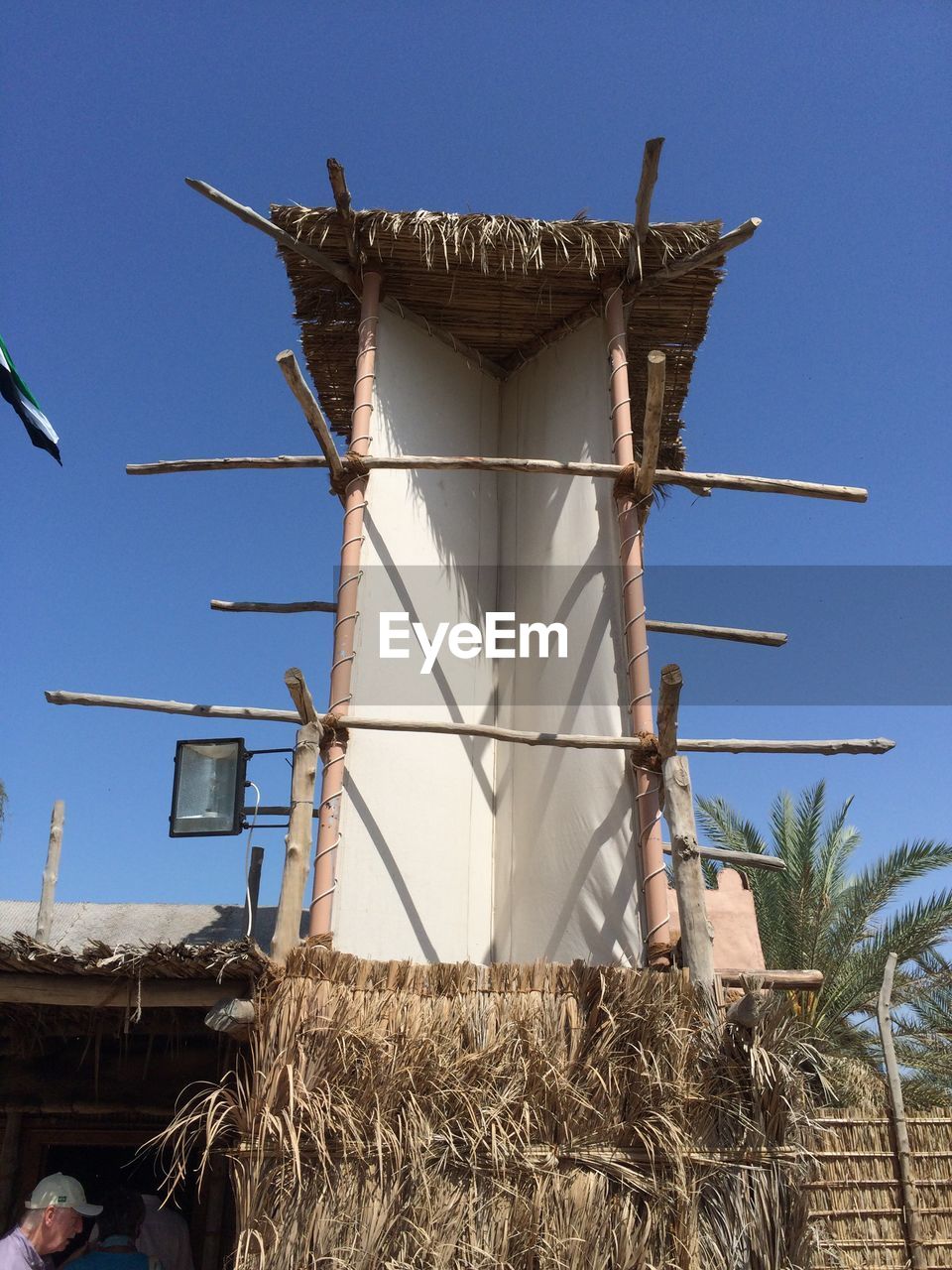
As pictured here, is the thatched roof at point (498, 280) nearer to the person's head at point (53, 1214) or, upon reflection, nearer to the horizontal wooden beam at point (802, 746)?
the horizontal wooden beam at point (802, 746)

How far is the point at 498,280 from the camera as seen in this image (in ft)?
20.1

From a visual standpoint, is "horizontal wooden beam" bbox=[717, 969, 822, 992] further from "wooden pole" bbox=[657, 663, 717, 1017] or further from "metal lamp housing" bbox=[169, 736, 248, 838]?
"metal lamp housing" bbox=[169, 736, 248, 838]

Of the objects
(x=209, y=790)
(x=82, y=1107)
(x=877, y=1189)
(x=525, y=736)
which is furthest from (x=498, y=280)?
(x=877, y=1189)

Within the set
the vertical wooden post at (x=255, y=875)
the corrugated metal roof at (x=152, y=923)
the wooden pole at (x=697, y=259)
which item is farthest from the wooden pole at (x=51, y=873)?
the wooden pole at (x=697, y=259)

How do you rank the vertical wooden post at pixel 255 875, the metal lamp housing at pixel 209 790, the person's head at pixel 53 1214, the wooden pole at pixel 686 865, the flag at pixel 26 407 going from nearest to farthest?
1. the person's head at pixel 53 1214
2. the wooden pole at pixel 686 865
3. the metal lamp housing at pixel 209 790
4. the flag at pixel 26 407
5. the vertical wooden post at pixel 255 875

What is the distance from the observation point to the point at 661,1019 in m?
4.02

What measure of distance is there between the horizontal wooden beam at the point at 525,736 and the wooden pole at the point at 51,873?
2684mm

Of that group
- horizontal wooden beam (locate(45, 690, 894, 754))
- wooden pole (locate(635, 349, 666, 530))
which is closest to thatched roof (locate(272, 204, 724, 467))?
wooden pole (locate(635, 349, 666, 530))

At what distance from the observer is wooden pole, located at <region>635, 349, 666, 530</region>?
4.80 m

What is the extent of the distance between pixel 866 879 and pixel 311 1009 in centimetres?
849

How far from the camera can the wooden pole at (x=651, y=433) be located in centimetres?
480

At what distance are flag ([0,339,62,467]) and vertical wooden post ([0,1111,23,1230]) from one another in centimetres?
404

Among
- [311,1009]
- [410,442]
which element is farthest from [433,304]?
[311,1009]

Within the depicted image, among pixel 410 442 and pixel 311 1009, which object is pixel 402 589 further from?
pixel 311 1009
